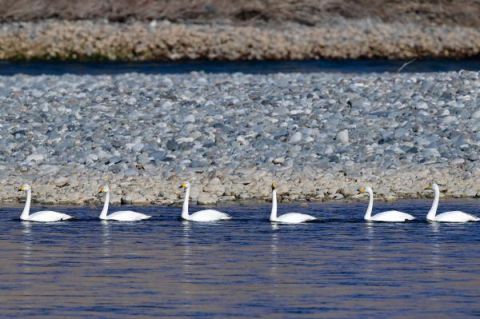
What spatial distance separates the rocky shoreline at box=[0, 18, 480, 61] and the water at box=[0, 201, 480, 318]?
3167cm

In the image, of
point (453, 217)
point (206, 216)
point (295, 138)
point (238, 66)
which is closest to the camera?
point (453, 217)

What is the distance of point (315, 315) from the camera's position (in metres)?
15.5

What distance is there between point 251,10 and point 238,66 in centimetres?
1092

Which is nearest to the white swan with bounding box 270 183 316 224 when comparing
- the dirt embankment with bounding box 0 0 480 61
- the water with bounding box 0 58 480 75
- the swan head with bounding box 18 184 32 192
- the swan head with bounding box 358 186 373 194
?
the swan head with bounding box 358 186 373 194

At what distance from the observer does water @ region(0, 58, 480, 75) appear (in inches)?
1921

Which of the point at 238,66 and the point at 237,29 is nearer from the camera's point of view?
the point at 238,66

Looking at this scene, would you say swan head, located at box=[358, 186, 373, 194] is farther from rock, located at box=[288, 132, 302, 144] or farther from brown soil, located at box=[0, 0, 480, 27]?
brown soil, located at box=[0, 0, 480, 27]

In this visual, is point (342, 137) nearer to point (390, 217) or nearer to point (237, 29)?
point (390, 217)

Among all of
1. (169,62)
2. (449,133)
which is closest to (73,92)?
(449,133)

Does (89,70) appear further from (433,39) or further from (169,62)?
(433,39)

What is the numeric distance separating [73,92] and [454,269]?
Result: 18403 millimetres

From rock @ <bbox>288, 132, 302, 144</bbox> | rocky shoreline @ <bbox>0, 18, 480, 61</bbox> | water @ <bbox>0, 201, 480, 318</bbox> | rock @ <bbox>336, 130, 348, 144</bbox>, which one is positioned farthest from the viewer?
rocky shoreline @ <bbox>0, 18, 480, 61</bbox>

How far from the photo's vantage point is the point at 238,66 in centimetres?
5125

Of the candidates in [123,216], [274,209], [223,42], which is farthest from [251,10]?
[123,216]
